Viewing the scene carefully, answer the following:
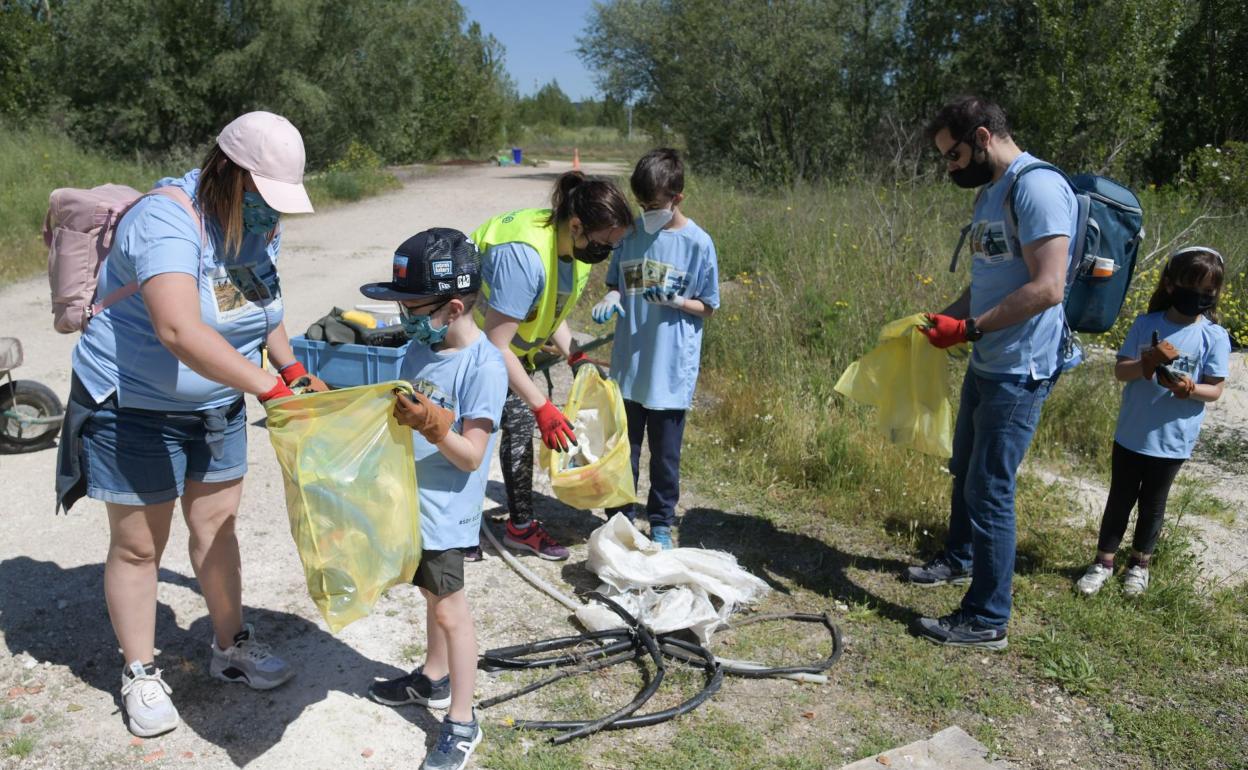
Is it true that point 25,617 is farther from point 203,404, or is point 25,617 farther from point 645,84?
point 645,84

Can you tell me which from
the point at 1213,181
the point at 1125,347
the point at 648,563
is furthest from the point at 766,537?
the point at 1213,181

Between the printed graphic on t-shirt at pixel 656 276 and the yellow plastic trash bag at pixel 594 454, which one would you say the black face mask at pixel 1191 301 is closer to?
the printed graphic on t-shirt at pixel 656 276

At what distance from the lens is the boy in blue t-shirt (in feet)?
13.8

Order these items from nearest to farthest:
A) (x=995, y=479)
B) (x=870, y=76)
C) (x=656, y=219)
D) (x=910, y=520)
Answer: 1. (x=995, y=479)
2. (x=656, y=219)
3. (x=910, y=520)
4. (x=870, y=76)

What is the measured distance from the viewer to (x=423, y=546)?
9.21ft

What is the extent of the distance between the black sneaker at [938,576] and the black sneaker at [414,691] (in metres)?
2.28

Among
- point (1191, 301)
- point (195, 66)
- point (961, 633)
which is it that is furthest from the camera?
point (195, 66)

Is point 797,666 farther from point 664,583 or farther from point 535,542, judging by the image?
point 535,542

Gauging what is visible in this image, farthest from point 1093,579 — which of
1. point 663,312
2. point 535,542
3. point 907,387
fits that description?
point 535,542

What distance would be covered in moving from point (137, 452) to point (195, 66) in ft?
59.9

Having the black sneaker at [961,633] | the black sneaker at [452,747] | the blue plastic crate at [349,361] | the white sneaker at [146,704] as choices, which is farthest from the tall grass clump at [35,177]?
the black sneaker at [961,633]

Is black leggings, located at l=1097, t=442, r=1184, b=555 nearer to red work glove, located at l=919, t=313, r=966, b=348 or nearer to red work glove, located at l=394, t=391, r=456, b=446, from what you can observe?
red work glove, located at l=919, t=313, r=966, b=348

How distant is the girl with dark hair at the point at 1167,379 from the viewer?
3.96 metres

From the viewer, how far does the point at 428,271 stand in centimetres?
266
